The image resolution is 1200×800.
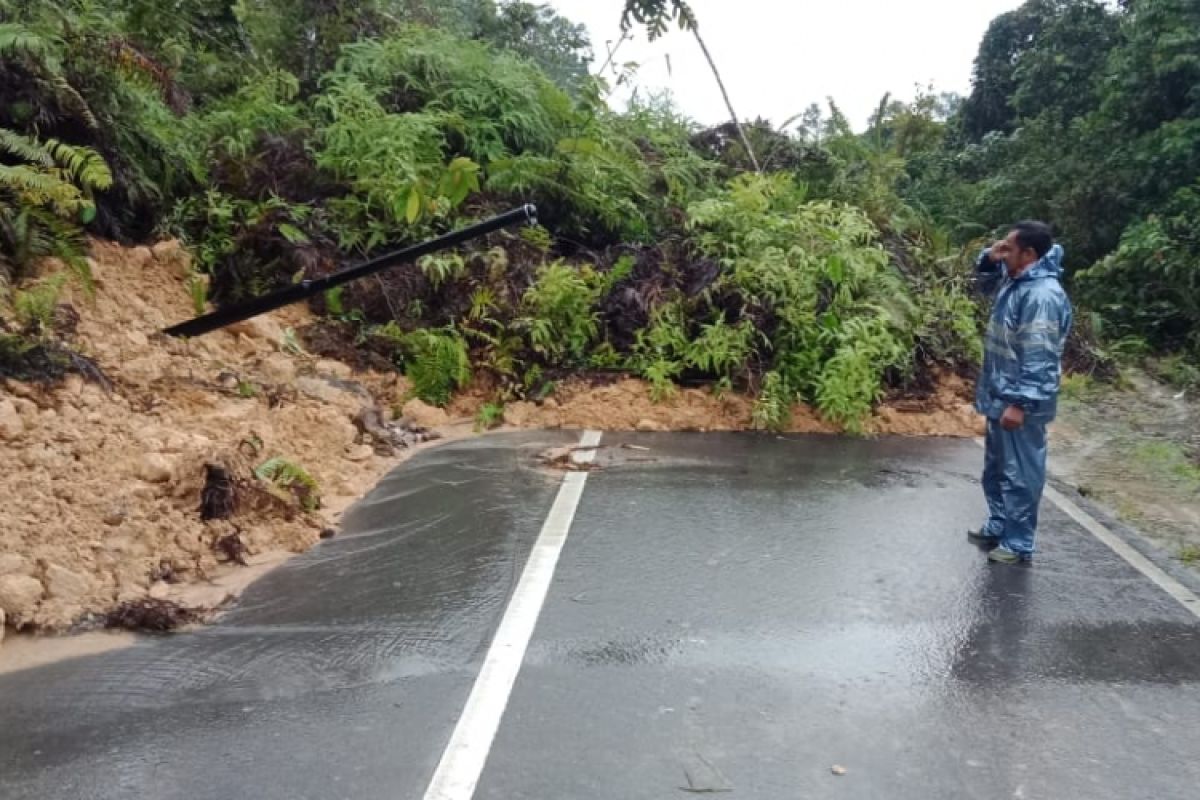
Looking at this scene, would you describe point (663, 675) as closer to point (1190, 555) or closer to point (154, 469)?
point (154, 469)

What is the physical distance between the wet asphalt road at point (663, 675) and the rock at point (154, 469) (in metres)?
0.84

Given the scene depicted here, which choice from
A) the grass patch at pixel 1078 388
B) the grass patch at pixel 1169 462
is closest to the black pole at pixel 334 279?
the grass patch at pixel 1169 462

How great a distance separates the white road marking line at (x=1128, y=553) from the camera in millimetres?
5242

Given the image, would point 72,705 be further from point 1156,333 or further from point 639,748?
point 1156,333

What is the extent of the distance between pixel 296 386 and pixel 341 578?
3061mm

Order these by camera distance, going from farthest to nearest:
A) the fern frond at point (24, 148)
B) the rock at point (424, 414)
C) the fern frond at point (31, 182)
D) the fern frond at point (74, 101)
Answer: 1. the rock at point (424, 414)
2. the fern frond at point (74, 101)
3. the fern frond at point (24, 148)
4. the fern frond at point (31, 182)

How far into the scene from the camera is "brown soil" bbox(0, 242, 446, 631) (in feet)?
15.4

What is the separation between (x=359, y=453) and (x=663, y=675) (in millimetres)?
3847

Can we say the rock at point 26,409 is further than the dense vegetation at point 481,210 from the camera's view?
No

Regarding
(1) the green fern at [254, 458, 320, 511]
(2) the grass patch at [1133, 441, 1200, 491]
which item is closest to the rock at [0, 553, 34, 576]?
(1) the green fern at [254, 458, 320, 511]

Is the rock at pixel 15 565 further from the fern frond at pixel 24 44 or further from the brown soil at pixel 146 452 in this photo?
the fern frond at pixel 24 44

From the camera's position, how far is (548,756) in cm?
351

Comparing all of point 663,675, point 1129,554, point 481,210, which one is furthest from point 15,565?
point 481,210

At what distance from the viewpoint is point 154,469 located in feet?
17.7
